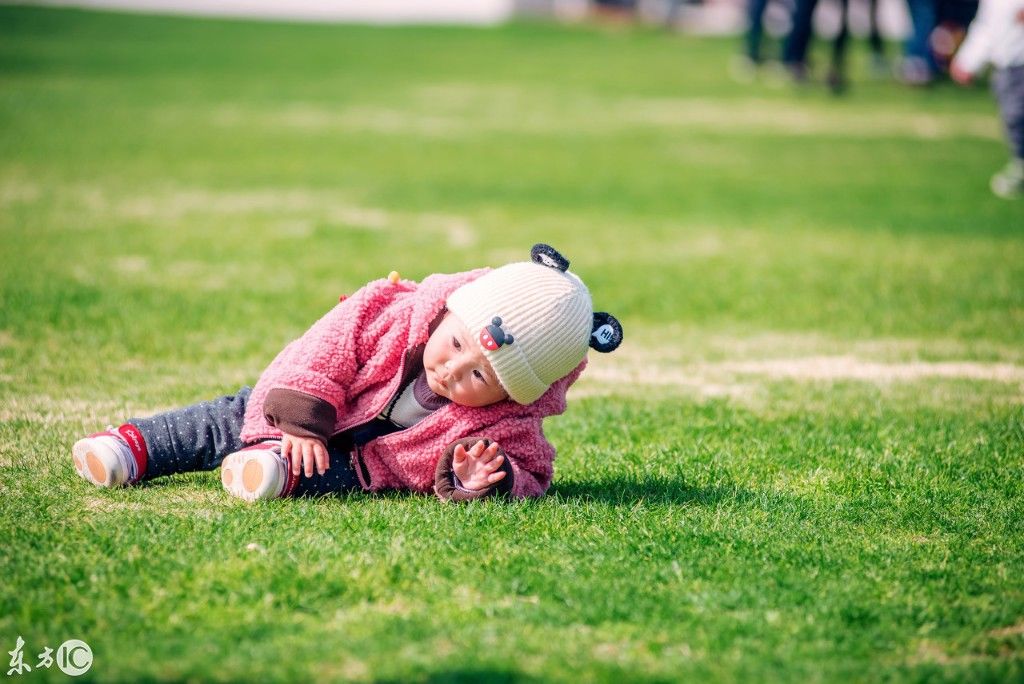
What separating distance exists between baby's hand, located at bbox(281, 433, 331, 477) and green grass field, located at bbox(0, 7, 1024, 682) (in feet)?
0.45

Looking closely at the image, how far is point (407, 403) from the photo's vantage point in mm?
4320

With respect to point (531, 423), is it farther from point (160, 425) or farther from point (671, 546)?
point (160, 425)

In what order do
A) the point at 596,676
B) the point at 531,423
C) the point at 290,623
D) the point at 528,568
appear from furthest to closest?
the point at 531,423, the point at 528,568, the point at 290,623, the point at 596,676

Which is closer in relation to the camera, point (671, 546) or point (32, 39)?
point (671, 546)

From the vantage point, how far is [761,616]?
11.2 feet

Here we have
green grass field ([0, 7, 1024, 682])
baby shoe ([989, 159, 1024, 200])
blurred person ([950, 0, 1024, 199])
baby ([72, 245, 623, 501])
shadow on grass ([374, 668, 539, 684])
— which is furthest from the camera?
baby shoe ([989, 159, 1024, 200])

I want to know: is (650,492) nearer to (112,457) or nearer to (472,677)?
(472,677)

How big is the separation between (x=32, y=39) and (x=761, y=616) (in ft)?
79.0

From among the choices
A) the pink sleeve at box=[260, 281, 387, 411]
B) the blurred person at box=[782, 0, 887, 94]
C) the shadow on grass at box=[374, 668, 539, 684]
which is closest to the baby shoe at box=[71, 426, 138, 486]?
the pink sleeve at box=[260, 281, 387, 411]

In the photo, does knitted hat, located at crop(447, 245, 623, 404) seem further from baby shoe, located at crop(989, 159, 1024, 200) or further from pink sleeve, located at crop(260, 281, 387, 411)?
baby shoe, located at crop(989, 159, 1024, 200)

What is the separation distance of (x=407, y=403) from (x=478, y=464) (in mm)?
358

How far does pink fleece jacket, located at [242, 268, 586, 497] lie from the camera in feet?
13.8

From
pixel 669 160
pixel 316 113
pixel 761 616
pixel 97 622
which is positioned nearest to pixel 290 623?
pixel 97 622

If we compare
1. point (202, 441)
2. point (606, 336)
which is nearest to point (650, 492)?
point (606, 336)
